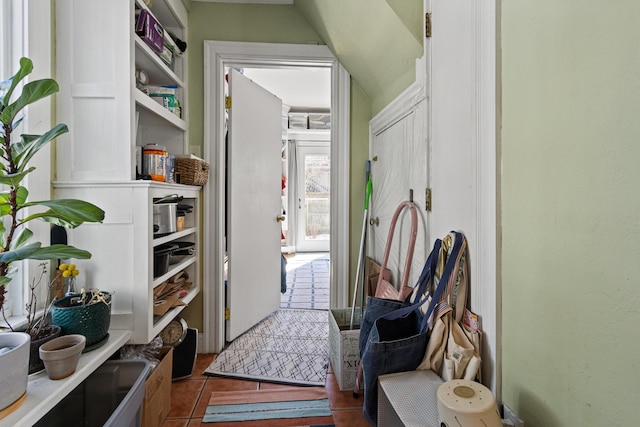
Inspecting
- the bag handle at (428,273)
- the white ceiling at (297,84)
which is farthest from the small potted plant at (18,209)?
the white ceiling at (297,84)

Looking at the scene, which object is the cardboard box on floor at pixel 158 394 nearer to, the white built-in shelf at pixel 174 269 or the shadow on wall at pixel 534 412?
the white built-in shelf at pixel 174 269

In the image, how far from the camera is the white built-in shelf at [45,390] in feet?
2.70

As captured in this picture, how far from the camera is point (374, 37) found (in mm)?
1703

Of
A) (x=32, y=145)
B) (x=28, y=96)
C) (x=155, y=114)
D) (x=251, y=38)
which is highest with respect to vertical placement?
(x=251, y=38)

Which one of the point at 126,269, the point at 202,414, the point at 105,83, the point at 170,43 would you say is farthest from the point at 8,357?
the point at 170,43

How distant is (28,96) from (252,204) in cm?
163

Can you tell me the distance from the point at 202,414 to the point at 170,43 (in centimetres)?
211

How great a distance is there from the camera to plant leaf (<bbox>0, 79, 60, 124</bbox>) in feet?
3.03

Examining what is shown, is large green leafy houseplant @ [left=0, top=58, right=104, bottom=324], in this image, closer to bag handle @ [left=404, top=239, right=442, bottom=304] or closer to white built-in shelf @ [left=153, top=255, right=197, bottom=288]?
white built-in shelf @ [left=153, top=255, right=197, bottom=288]

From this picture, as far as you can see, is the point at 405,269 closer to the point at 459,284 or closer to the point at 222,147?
the point at 459,284

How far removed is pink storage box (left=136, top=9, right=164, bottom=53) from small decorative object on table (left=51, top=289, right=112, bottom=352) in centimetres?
124

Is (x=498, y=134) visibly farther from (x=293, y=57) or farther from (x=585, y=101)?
(x=293, y=57)

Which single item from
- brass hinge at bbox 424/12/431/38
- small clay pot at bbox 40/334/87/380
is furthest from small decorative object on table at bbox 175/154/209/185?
brass hinge at bbox 424/12/431/38

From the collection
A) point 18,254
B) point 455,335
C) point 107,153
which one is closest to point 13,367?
point 18,254
